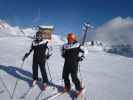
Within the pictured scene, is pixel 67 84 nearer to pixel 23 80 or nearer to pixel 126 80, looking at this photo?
pixel 23 80

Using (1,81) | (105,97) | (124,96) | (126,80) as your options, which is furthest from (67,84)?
(126,80)

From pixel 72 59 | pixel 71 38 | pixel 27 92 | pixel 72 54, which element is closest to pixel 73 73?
pixel 72 59

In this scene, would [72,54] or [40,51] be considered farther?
[40,51]

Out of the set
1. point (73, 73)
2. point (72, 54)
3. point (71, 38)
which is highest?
point (71, 38)

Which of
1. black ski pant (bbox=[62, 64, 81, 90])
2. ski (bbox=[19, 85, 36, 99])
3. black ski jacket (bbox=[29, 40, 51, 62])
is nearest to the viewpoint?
black ski pant (bbox=[62, 64, 81, 90])

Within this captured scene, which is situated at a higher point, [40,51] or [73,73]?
[40,51]

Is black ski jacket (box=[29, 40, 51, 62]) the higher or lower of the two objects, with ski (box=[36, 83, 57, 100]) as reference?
higher

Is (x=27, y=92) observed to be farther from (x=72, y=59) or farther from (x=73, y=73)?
(x=72, y=59)

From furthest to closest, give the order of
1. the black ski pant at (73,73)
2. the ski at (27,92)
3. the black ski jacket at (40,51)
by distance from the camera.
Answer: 1. the black ski jacket at (40,51)
2. the ski at (27,92)
3. the black ski pant at (73,73)

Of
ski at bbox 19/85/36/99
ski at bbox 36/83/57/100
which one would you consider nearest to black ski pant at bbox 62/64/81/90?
ski at bbox 36/83/57/100

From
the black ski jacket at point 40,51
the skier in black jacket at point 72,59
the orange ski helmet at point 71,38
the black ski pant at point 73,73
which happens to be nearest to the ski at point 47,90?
the skier in black jacket at point 72,59

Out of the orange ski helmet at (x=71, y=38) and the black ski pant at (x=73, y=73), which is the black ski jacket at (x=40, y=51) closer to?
the orange ski helmet at (x=71, y=38)

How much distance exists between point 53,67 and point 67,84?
5.53 m

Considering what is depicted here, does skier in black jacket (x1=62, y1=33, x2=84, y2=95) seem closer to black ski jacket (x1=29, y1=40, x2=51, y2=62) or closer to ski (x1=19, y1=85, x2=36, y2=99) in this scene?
black ski jacket (x1=29, y1=40, x2=51, y2=62)
